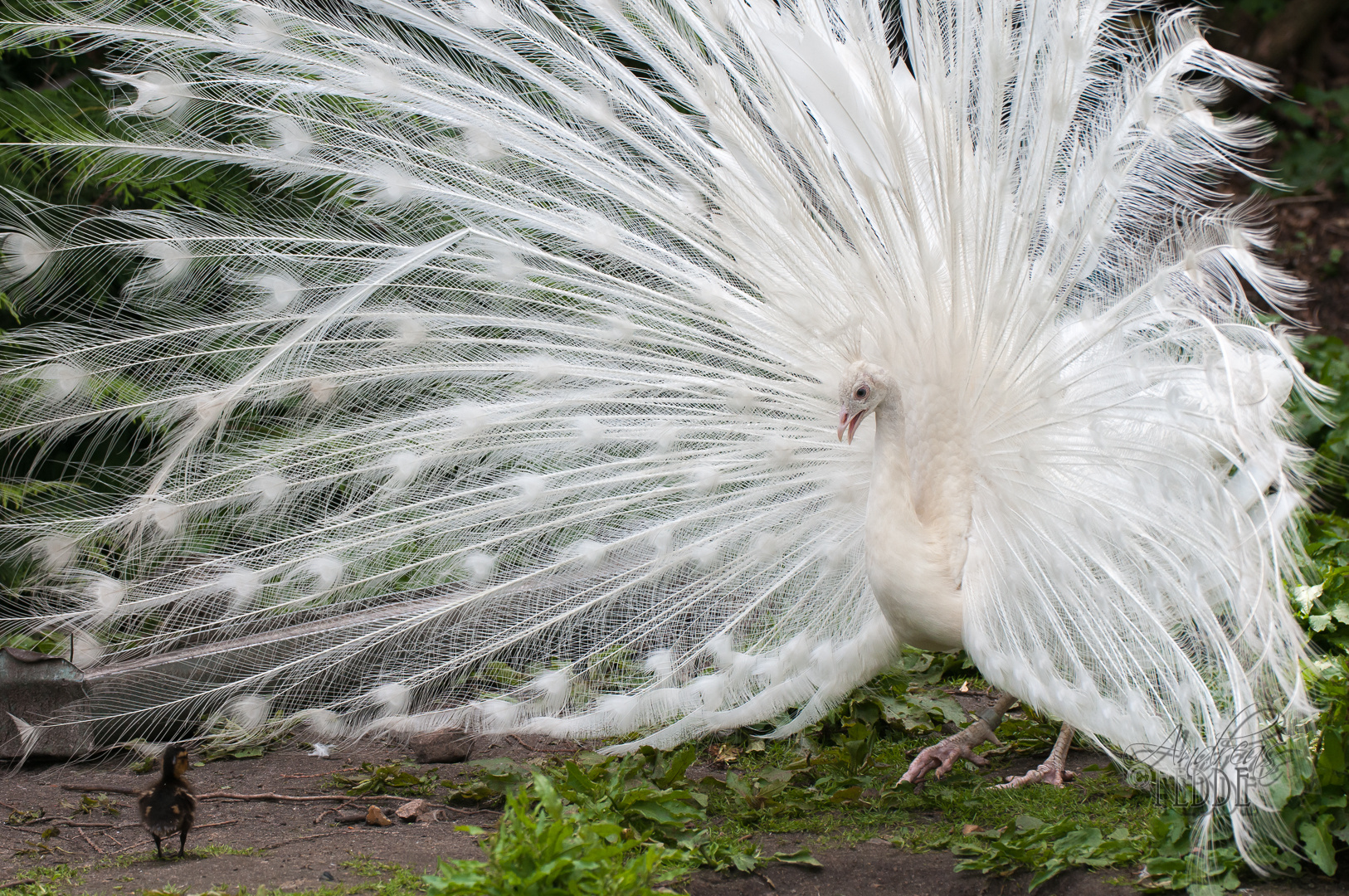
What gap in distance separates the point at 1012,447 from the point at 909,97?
3.82 ft

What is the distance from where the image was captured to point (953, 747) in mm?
4109

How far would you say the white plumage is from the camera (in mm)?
3688

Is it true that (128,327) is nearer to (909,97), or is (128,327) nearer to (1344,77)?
(909,97)

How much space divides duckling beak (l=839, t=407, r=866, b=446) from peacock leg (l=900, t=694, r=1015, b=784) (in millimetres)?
1174

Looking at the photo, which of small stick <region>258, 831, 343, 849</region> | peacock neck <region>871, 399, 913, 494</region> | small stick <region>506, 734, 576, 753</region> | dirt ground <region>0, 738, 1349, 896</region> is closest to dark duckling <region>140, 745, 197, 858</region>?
dirt ground <region>0, 738, 1349, 896</region>

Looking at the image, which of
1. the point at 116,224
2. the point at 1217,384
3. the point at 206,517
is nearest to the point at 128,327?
the point at 116,224

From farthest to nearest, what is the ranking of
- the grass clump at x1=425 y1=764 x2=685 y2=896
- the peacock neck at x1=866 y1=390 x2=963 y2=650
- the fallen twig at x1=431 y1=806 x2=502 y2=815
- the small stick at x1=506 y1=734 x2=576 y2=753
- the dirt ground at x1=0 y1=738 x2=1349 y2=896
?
1. the small stick at x1=506 y1=734 x2=576 y2=753
2. the fallen twig at x1=431 y1=806 x2=502 y2=815
3. the peacock neck at x1=866 y1=390 x2=963 y2=650
4. the dirt ground at x1=0 y1=738 x2=1349 y2=896
5. the grass clump at x1=425 y1=764 x2=685 y2=896

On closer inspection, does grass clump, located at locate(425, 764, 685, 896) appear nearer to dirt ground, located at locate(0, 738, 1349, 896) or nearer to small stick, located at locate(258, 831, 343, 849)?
dirt ground, located at locate(0, 738, 1349, 896)

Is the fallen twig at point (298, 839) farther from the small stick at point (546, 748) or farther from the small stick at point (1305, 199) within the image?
the small stick at point (1305, 199)

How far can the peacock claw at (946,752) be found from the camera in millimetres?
4086

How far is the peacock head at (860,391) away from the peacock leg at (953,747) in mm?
1216

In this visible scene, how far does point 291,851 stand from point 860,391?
228 centimetres

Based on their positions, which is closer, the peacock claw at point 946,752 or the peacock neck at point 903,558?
the peacock neck at point 903,558
